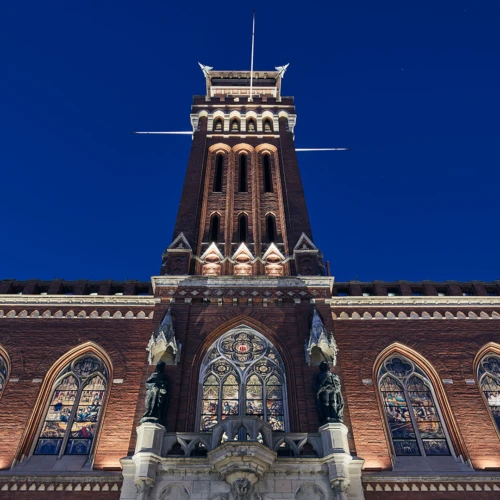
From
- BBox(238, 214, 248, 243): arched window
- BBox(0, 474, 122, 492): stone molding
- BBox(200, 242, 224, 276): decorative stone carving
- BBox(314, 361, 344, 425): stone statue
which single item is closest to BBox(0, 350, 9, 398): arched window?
BBox(0, 474, 122, 492): stone molding

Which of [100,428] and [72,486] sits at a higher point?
[100,428]

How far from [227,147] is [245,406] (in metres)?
19.3

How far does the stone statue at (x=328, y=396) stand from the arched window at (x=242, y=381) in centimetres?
164

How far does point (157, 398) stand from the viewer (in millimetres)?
20422

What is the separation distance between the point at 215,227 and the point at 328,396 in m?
13.2

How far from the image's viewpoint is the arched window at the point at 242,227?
101 ft

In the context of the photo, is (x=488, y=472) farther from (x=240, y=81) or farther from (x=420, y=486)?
(x=240, y=81)

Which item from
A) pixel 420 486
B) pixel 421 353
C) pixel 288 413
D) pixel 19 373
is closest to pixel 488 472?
pixel 420 486

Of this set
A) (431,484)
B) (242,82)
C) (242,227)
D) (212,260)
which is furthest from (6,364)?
(242,82)

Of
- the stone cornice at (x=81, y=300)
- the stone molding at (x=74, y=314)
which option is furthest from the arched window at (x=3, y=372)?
the stone cornice at (x=81, y=300)

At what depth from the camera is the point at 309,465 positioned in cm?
1884

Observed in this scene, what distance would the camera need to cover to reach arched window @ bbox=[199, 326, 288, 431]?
21750 millimetres

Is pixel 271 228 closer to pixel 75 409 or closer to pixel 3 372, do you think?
pixel 75 409

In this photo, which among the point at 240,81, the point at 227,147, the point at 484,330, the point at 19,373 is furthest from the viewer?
the point at 240,81
